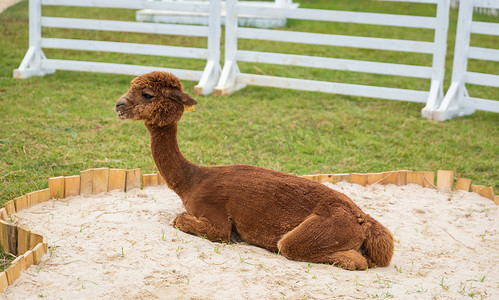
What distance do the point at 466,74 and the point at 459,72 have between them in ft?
0.44

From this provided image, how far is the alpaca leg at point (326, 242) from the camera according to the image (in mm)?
3932

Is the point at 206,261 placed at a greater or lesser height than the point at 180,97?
lesser

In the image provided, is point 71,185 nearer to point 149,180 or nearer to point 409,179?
point 149,180

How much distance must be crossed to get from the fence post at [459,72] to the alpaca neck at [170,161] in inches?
180

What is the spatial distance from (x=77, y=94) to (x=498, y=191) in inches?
216

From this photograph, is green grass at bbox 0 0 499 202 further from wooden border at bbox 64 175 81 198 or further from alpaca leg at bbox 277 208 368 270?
alpaca leg at bbox 277 208 368 270


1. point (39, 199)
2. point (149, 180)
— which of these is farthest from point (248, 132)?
point (39, 199)

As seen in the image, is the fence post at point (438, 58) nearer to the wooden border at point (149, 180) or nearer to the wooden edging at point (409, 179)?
the wooden edging at point (409, 179)

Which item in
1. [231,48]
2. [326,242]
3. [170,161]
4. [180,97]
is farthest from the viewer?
[231,48]

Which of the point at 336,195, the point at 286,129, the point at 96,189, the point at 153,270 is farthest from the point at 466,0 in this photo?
the point at 153,270

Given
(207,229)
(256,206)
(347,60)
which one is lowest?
(207,229)

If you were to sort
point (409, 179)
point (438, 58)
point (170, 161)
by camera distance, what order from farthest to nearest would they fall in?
point (438, 58) → point (409, 179) → point (170, 161)

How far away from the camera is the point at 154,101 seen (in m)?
4.18

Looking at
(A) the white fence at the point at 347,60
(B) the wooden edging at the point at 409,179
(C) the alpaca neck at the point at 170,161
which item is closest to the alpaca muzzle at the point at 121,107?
(C) the alpaca neck at the point at 170,161
